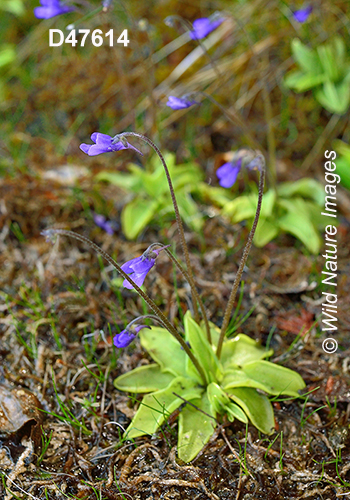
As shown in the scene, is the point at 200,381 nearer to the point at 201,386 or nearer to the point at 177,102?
the point at 201,386

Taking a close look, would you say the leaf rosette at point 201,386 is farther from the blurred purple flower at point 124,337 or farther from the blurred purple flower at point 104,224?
the blurred purple flower at point 104,224

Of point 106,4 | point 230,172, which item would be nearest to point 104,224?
point 230,172

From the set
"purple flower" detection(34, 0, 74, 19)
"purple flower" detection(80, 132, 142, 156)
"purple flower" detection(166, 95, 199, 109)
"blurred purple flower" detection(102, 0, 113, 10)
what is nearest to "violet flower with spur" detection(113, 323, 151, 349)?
"purple flower" detection(80, 132, 142, 156)

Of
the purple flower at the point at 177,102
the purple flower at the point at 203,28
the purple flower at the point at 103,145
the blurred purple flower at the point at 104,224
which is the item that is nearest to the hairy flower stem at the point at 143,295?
the purple flower at the point at 103,145

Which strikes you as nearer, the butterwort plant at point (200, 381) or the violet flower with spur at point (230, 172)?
the butterwort plant at point (200, 381)

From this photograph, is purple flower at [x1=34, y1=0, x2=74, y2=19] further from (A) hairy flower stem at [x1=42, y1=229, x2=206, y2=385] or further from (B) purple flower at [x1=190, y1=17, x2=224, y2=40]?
(A) hairy flower stem at [x1=42, y1=229, x2=206, y2=385]

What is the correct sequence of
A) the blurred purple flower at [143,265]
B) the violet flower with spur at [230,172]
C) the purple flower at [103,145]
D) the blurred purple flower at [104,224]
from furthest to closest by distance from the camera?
1. the blurred purple flower at [104,224]
2. the violet flower with spur at [230,172]
3. the blurred purple flower at [143,265]
4. the purple flower at [103,145]
